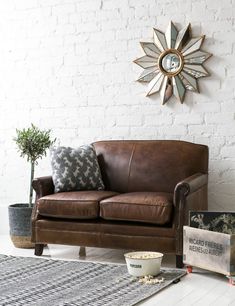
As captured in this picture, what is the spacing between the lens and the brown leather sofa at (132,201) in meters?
4.04

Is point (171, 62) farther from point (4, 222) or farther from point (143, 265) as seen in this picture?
point (4, 222)

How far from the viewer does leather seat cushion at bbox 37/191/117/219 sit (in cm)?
424

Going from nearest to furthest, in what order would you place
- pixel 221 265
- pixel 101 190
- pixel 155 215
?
1. pixel 221 265
2. pixel 155 215
3. pixel 101 190

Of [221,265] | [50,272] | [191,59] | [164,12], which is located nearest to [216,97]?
[191,59]

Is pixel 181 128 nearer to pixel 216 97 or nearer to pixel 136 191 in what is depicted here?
pixel 216 97

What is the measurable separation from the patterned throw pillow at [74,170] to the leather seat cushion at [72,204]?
160 millimetres

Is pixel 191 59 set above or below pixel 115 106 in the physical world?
above

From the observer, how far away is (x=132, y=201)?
4.12m

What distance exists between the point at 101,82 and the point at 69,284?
2235mm

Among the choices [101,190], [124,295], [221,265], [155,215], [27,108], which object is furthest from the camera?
[27,108]

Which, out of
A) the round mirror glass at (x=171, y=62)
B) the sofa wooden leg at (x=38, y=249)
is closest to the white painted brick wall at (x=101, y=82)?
the round mirror glass at (x=171, y=62)

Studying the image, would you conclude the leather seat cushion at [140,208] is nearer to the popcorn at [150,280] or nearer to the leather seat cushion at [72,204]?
the leather seat cushion at [72,204]

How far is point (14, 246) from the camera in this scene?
4.94 m

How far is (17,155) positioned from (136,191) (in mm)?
1536
